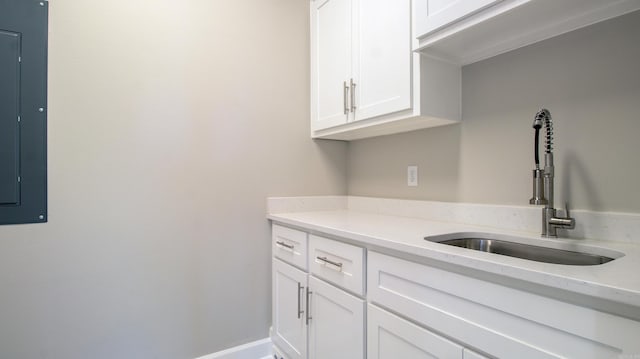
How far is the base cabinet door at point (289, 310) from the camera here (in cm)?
160

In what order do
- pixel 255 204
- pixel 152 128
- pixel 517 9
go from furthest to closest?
1. pixel 255 204
2. pixel 152 128
3. pixel 517 9

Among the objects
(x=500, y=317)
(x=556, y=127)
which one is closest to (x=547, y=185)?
(x=556, y=127)

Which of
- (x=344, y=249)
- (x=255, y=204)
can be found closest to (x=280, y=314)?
(x=255, y=204)

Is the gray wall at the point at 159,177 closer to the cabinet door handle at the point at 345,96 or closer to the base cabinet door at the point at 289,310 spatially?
the base cabinet door at the point at 289,310

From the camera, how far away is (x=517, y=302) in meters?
0.74

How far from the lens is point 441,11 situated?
1.21 metres

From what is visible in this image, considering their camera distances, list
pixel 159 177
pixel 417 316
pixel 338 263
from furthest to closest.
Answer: pixel 159 177, pixel 338 263, pixel 417 316

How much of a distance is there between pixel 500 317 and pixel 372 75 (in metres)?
1.19

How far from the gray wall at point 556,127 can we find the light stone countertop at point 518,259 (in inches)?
7.1

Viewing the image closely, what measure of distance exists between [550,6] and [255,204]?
1644mm

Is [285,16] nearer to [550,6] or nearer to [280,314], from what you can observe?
[550,6]

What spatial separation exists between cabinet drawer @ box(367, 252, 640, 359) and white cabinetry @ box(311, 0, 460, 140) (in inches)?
29.8

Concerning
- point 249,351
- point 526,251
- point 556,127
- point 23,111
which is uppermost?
point 23,111

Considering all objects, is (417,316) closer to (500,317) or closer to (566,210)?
(500,317)
